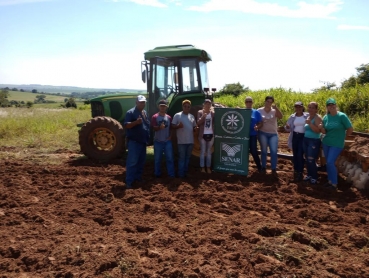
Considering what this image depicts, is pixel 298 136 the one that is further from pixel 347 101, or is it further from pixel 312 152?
pixel 347 101

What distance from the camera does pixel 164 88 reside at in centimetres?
762

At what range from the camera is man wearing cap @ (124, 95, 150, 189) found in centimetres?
616

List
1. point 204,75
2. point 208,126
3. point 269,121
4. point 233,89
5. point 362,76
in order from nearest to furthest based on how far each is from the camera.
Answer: point 269,121 → point 208,126 → point 204,75 → point 362,76 → point 233,89

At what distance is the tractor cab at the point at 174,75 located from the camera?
24.2ft

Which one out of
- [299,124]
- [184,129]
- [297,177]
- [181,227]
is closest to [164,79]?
[184,129]

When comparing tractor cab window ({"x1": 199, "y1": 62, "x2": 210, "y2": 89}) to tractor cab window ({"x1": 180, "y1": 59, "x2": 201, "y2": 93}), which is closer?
tractor cab window ({"x1": 180, "y1": 59, "x2": 201, "y2": 93})

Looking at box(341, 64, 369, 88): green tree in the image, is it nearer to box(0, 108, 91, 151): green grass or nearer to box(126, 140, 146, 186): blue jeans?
box(0, 108, 91, 151): green grass

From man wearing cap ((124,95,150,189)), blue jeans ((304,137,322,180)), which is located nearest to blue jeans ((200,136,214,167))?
man wearing cap ((124,95,150,189))

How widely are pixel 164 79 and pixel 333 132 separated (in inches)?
137

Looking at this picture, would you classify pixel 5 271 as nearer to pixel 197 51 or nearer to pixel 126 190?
pixel 126 190

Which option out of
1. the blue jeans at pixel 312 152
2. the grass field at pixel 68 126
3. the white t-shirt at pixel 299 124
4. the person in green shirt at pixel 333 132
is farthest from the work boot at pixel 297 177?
the grass field at pixel 68 126

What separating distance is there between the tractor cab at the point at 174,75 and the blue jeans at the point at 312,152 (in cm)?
245

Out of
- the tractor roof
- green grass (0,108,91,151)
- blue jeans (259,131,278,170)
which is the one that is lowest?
green grass (0,108,91,151)

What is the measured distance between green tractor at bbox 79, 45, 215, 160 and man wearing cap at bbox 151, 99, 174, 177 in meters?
1.02
